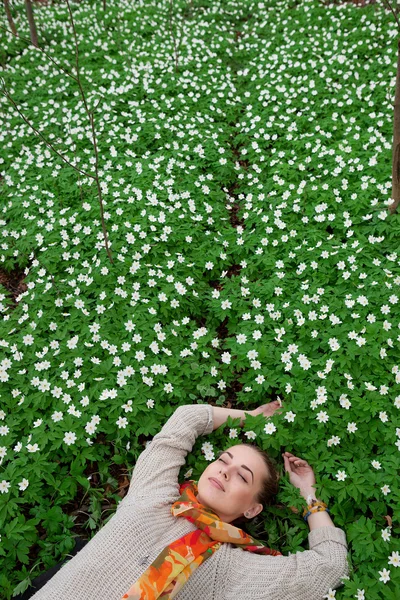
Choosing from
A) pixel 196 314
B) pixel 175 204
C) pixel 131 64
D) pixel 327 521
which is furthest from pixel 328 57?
pixel 327 521

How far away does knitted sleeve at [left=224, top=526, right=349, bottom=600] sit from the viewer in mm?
2839

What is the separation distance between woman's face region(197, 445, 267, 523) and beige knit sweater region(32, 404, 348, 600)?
0.21 meters

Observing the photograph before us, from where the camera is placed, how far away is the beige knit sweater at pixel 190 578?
2816 mm

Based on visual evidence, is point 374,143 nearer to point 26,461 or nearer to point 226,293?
point 226,293

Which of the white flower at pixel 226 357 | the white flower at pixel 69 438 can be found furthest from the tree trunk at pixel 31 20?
the white flower at pixel 69 438

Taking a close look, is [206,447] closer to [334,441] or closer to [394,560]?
[334,441]

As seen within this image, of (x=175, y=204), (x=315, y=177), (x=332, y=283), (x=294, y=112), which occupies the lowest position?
(x=332, y=283)

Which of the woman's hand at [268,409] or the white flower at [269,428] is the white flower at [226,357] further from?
the white flower at [269,428]

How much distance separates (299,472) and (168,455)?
1.02 meters

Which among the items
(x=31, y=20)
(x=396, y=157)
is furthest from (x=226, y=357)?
(x=31, y=20)

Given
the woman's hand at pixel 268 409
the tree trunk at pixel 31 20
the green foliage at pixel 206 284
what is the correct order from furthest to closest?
1. the tree trunk at pixel 31 20
2. the woman's hand at pixel 268 409
3. the green foliage at pixel 206 284

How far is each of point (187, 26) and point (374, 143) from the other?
6.07 metres

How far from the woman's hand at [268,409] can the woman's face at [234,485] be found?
2.07 ft

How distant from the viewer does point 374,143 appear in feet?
20.5
